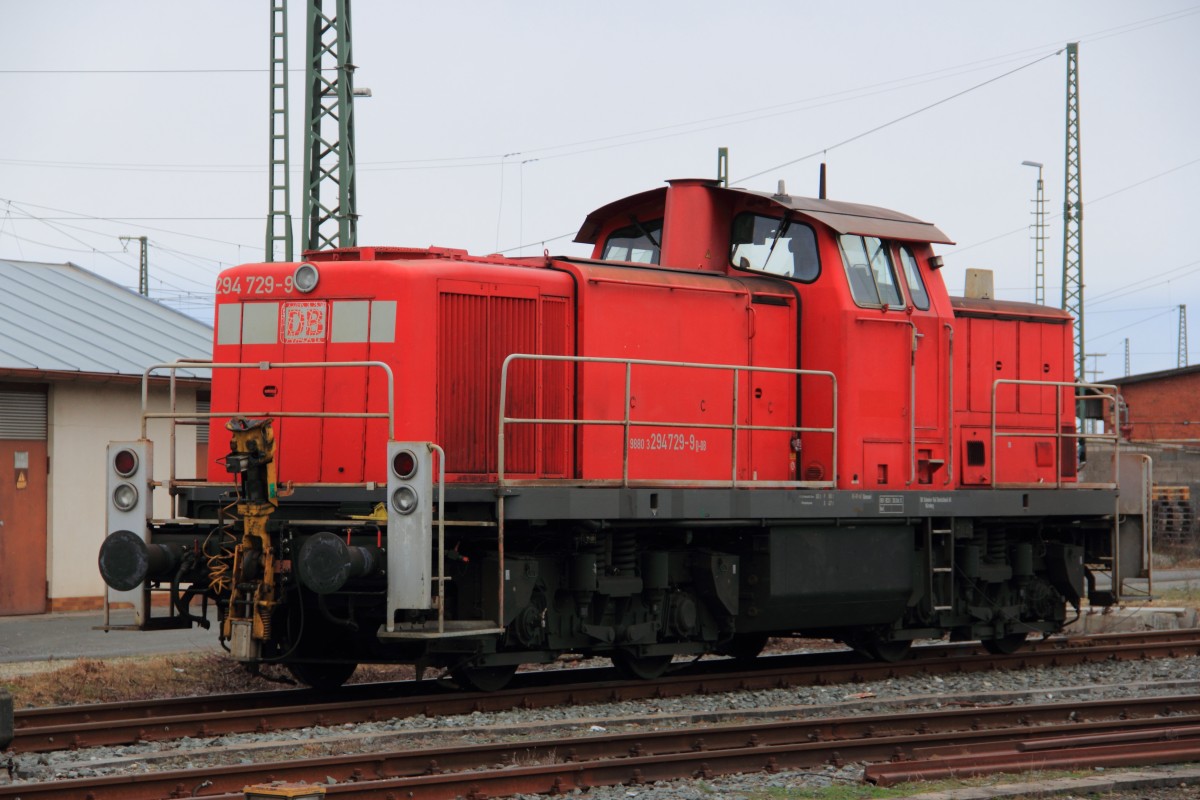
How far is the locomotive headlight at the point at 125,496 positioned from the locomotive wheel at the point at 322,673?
1914mm

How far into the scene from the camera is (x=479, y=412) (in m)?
10.6

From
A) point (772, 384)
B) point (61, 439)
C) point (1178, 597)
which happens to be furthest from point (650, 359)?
point (1178, 597)

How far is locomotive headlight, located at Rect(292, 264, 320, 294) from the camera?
10.5 m

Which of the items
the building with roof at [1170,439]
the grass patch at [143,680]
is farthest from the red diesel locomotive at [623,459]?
the building with roof at [1170,439]

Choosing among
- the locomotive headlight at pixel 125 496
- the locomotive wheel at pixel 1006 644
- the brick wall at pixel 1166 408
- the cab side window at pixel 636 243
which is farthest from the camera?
the brick wall at pixel 1166 408

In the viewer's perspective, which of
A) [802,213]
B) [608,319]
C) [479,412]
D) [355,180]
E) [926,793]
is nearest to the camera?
[926,793]

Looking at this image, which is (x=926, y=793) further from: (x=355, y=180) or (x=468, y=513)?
(x=355, y=180)

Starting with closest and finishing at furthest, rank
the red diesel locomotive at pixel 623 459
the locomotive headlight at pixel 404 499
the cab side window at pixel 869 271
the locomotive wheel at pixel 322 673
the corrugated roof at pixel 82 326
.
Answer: the locomotive headlight at pixel 404 499 < the red diesel locomotive at pixel 623 459 < the locomotive wheel at pixel 322 673 < the cab side window at pixel 869 271 < the corrugated roof at pixel 82 326

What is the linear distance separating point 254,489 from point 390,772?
2606mm

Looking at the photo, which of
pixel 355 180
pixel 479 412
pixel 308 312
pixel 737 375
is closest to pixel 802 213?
pixel 737 375

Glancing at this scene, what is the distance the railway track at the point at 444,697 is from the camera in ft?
29.8

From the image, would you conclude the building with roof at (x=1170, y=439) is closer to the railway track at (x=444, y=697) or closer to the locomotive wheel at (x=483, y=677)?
the railway track at (x=444, y=697)

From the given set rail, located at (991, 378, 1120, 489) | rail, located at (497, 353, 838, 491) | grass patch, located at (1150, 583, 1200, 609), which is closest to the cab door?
rail, located at (497, 353, 838, 491)

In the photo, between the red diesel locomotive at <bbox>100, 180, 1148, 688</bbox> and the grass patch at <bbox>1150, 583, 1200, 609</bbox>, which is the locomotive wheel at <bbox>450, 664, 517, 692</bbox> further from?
the grass patch at <bbox>1150, 583, 1200, 609</bbox>
